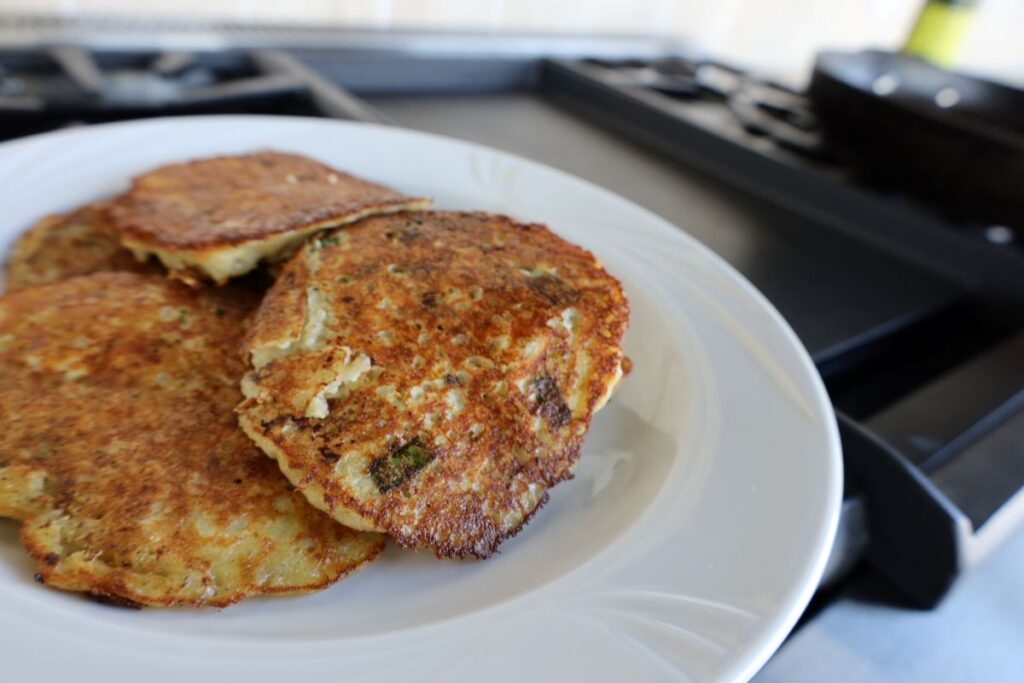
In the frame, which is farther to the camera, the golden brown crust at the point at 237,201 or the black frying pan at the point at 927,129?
the black frying pan at the point at 927,129

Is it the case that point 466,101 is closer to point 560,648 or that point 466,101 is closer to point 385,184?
point 385,184

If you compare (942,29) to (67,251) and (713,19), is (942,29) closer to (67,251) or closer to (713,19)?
(713,19)

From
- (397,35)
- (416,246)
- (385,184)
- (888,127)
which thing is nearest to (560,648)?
(416,246)

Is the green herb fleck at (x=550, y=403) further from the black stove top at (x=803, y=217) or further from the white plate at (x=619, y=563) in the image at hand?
the black stove top at (x=803, y=217)

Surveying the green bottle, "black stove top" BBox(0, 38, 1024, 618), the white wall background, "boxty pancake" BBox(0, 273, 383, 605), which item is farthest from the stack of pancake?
the green bottle

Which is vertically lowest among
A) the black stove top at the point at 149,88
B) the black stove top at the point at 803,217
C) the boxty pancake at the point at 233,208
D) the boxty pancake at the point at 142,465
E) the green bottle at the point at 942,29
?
the black stove top at the point at 803,217

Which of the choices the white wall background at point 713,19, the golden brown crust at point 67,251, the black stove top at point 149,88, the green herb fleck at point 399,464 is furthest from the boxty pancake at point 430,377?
the white wall background at point 713,19
